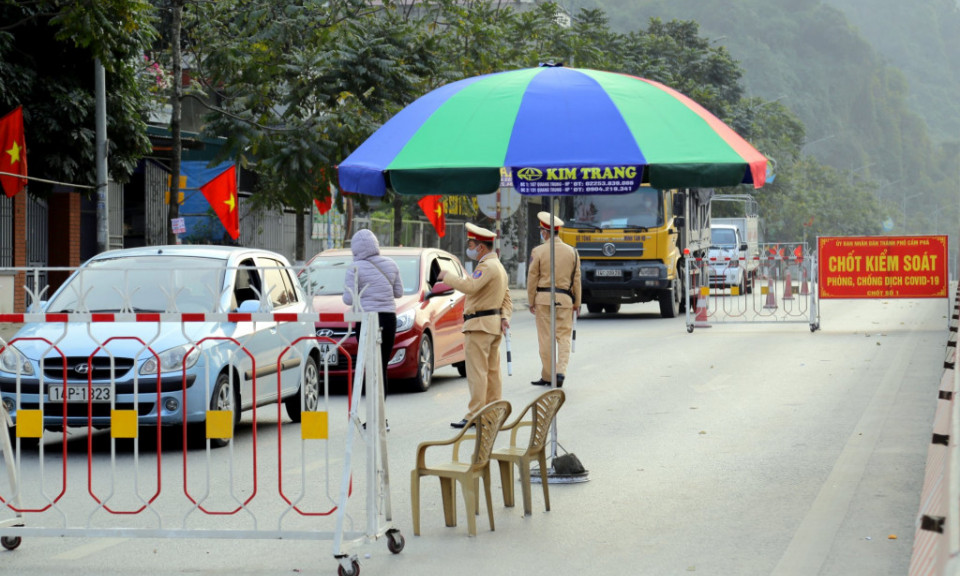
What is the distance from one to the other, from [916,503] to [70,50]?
19.0m

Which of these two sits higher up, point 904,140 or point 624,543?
point 904,140

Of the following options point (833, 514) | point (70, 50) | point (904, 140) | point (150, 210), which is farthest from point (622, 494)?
point (904, 140)

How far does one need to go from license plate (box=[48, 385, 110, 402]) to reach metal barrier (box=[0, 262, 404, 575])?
0.04 ft

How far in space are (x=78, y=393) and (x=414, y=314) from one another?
17.6ft

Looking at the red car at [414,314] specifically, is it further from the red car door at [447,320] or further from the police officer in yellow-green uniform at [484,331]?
the police officer in yellow-green uniform at [484,331]

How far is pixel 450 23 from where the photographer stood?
113 ft

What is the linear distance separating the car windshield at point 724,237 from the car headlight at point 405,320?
30.3 m

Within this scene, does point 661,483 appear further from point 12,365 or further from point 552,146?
point 12,365

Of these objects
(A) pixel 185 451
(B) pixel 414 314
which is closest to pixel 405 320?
(B) pixel 414 314

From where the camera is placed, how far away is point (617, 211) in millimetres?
27812

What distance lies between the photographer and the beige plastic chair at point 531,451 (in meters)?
7.85

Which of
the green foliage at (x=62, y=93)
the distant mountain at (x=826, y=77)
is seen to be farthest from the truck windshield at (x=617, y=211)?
the distant mountain at (x=826, y=77)

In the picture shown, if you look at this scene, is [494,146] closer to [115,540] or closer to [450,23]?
[115,540]

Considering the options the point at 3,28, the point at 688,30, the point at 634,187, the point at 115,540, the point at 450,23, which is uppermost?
the point at 688,30
